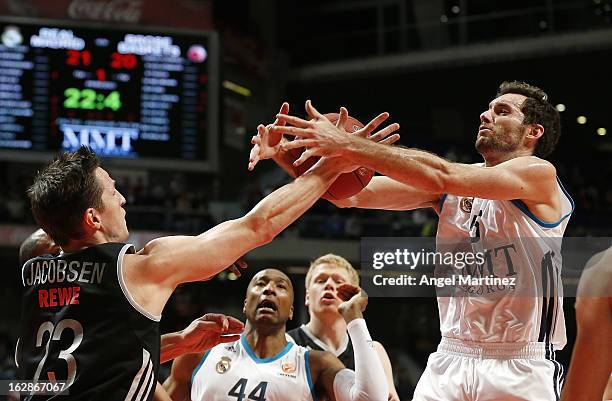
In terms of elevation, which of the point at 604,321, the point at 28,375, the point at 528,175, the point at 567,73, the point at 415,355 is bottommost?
the point at 415,355

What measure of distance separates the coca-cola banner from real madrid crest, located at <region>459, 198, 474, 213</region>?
9297 mm

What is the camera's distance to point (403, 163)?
12.1 ft

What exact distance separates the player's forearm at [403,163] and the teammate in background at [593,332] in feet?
4.10

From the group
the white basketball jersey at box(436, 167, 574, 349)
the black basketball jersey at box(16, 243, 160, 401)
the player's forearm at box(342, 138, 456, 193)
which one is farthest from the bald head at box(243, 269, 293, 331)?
the black basketball jersey at box(16, 243, 160, 401)

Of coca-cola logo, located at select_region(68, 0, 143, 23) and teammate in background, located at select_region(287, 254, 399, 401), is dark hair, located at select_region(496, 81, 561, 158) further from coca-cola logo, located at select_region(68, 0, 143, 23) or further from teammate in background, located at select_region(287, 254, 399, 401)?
coca-cola logo, located at select_region(68, 0, 143, 23)

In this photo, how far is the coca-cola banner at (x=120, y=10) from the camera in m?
12.8

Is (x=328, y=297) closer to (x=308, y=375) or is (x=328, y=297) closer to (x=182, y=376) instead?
(x=308, y=375)

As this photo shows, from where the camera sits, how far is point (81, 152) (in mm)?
3309

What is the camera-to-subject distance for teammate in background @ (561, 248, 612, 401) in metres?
2.40

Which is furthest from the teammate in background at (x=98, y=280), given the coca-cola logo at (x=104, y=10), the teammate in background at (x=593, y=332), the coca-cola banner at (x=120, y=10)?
the coca-cola logo at (x=104, y=10)

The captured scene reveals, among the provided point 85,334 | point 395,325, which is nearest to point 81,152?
point 85,334

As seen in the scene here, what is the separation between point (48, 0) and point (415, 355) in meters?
7.98

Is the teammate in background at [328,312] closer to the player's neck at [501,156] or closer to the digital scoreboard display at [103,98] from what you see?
the player's neck at [501,156]

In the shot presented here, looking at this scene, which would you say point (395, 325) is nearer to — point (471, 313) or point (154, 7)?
point (154, 7)
